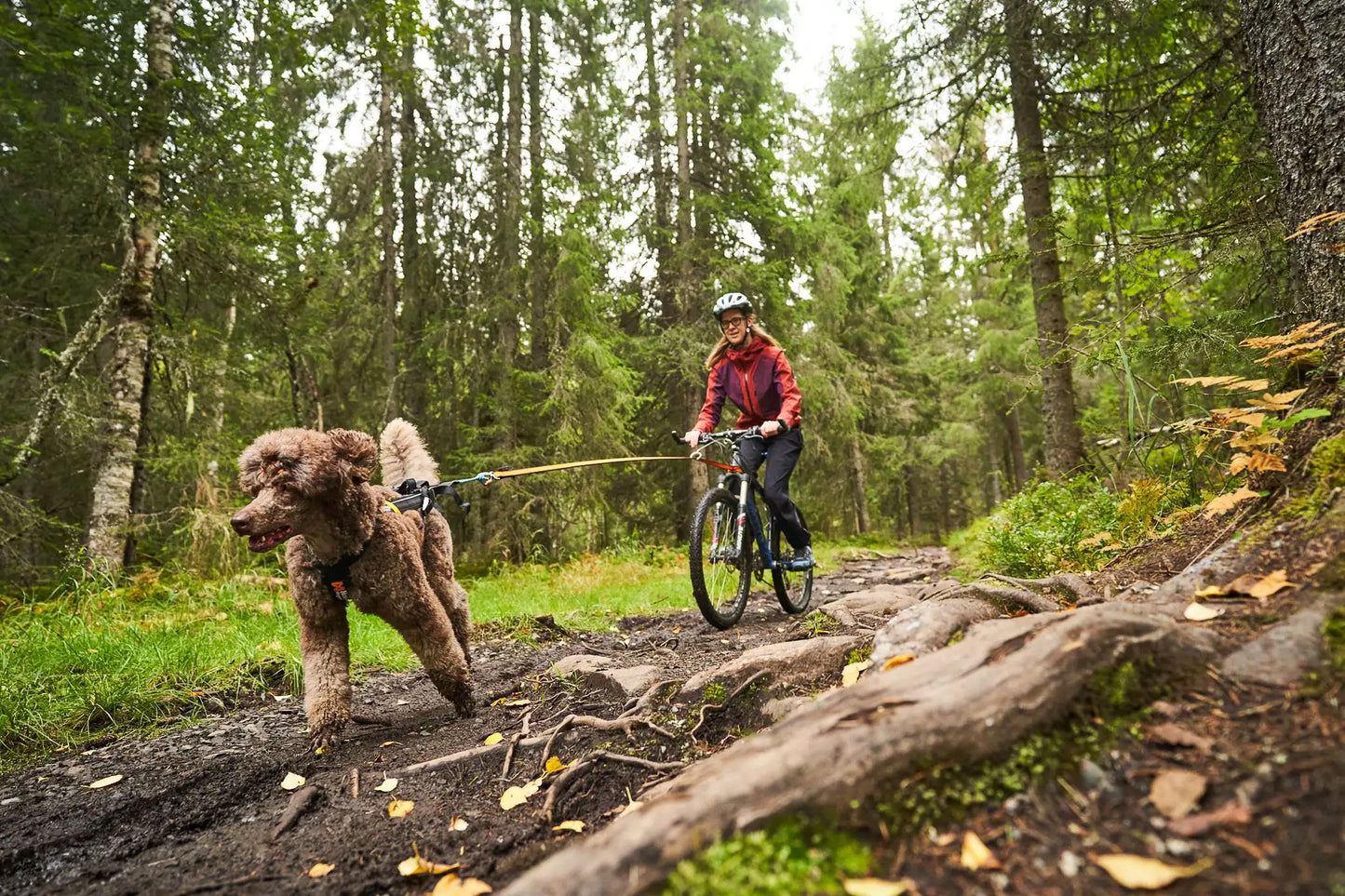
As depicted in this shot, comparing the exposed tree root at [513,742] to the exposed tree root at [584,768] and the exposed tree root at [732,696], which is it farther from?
the exposed tree root at [732,696]

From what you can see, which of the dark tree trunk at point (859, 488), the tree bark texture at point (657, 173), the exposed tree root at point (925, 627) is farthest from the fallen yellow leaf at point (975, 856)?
the dark tree trunk at point (859, 488)

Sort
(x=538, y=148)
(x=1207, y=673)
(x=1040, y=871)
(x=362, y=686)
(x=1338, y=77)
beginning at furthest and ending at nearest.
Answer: (x=538, y=148), (x=362, y=686), (x=1338, y=77), (x=1207, y=673), (x=1040, y=871)

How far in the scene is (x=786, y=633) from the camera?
15.3 ft

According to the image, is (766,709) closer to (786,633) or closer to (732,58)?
(786,633)

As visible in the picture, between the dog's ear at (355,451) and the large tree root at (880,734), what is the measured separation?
7.85 ft

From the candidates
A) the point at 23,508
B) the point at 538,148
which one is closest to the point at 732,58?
the point at 538,148

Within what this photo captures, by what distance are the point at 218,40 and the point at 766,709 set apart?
10897 millimetres

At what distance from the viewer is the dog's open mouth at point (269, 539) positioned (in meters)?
2.89

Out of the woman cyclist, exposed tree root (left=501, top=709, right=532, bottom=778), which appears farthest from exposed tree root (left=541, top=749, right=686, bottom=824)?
the woman cyclist

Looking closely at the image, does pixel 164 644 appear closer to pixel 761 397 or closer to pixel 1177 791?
pixel 761 397

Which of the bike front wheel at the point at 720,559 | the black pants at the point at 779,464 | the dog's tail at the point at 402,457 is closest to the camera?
the dog's tail at the point at 402,457

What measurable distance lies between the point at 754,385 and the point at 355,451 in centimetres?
330

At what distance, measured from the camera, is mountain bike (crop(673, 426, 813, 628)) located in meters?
4.99

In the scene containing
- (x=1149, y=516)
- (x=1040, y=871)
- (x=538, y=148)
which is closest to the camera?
(x=1040, y=871)
